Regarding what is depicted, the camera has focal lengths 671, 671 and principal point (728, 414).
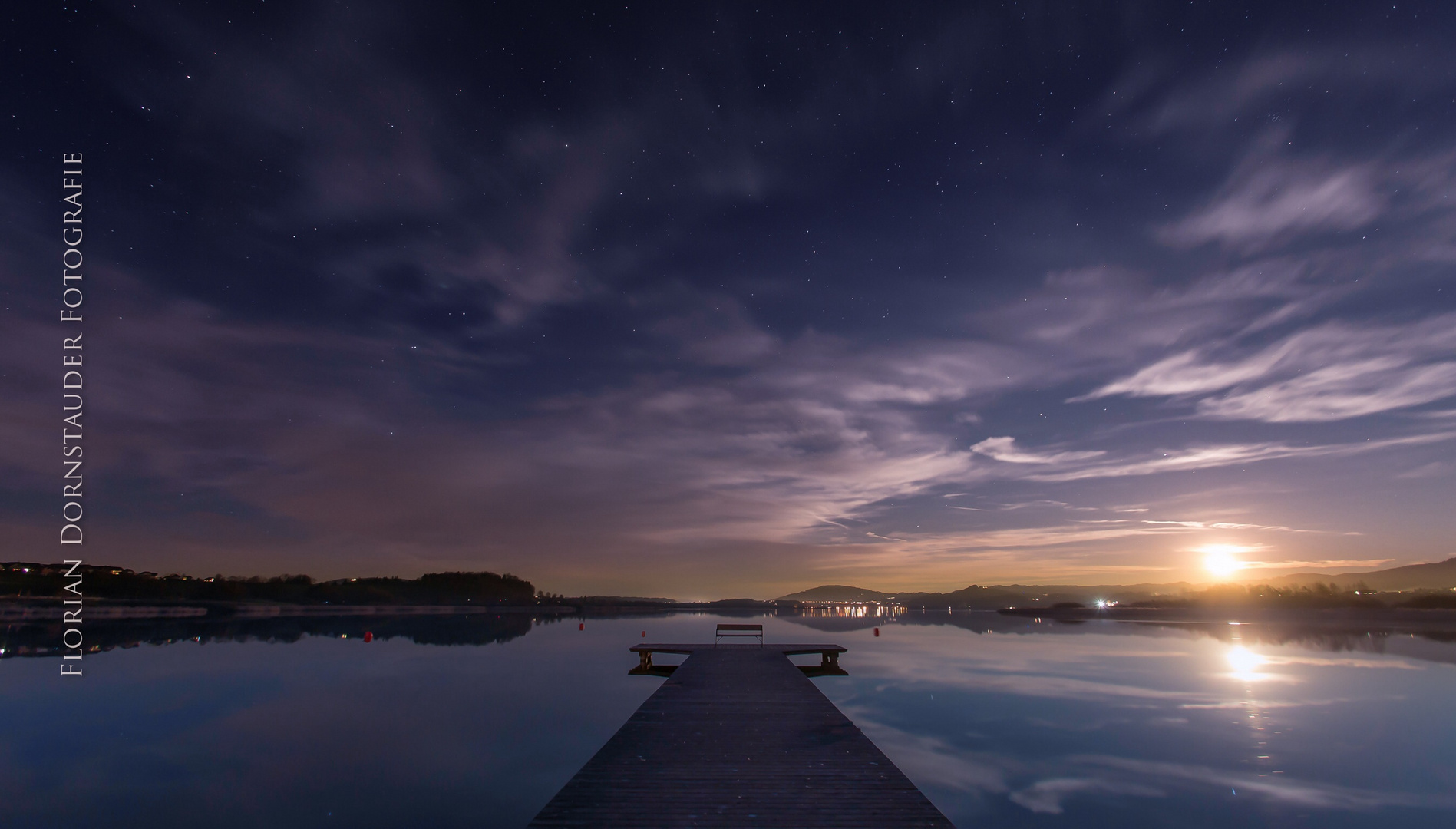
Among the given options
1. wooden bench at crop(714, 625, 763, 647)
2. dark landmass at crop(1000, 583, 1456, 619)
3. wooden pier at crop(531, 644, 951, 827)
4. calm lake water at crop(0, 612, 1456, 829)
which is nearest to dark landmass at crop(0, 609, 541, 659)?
calm lake water at crop(0, 612, 1456, 829)

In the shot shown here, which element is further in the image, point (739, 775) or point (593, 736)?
point (593, 736)

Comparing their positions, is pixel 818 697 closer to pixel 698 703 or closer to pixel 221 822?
pixel 698 703

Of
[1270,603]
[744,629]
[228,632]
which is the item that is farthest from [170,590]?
[1270,603]

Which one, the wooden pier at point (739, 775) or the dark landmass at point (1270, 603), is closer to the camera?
the wooden pier at point (739, 775)

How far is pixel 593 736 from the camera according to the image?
25312 mm

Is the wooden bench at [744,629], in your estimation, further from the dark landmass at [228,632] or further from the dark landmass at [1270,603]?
the dark landmass at [1270,603]

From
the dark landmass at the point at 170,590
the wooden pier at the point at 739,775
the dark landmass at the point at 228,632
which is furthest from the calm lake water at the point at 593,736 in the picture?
the dark landmass at the point at 170,590

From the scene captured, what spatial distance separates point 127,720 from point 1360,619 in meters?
144

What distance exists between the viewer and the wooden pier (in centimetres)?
927

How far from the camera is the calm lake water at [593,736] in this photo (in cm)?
1664

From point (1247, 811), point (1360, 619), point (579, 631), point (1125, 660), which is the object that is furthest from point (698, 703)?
point (1360, 619)

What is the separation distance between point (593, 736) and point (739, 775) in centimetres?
1628

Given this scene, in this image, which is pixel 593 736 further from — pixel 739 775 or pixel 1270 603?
pixel 1270 603

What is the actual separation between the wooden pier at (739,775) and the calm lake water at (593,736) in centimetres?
493
